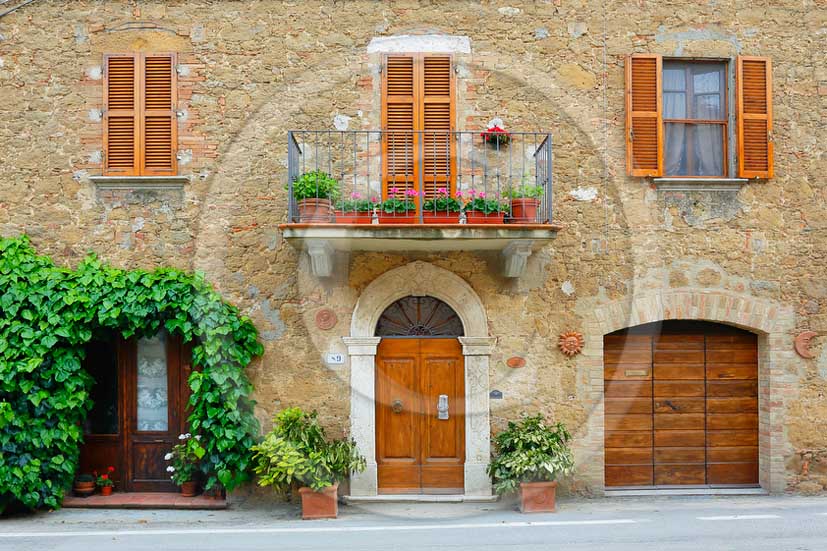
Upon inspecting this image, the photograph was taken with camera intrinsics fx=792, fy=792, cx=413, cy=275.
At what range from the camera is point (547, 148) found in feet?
27.7

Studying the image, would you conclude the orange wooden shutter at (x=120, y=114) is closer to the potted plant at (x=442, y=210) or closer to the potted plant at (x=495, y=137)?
the potted plant at (x=442, y=210)

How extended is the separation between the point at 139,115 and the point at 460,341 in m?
4.37

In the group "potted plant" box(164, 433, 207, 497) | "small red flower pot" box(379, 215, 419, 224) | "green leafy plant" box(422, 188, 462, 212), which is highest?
"green leafy plant" box(422, 188, 462, 212)

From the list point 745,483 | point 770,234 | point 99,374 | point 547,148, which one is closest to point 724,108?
point 770,234

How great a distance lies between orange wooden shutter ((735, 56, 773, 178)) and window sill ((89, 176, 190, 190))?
6.25 meters

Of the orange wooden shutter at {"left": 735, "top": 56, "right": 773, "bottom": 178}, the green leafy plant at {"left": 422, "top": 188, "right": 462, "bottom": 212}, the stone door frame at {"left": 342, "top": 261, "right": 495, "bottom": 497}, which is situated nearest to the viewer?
the green leafy plant at {"left": 422, "top": 188, "right": 462, "bottom": 212}

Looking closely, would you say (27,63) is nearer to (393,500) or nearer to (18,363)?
(18,363)

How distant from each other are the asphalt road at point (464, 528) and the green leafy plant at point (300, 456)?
0.43 metres

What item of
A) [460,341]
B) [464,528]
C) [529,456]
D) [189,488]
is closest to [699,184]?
[460,341]

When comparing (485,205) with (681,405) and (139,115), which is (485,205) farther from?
(139,115)

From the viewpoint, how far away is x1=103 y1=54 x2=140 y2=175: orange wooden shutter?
882 centimetres

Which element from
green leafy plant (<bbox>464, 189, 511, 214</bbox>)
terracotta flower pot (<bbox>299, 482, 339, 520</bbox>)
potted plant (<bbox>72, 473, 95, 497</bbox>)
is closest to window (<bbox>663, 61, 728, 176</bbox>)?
green leafy plant (<bbox>464, 189, 511, 214</bbox>)

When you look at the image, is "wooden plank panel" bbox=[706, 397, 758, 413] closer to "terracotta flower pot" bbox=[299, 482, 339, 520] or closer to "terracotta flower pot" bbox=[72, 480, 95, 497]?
"terracotta flower pot" bbox=[299, 482, 339, 520]

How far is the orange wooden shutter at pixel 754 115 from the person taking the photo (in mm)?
8930
